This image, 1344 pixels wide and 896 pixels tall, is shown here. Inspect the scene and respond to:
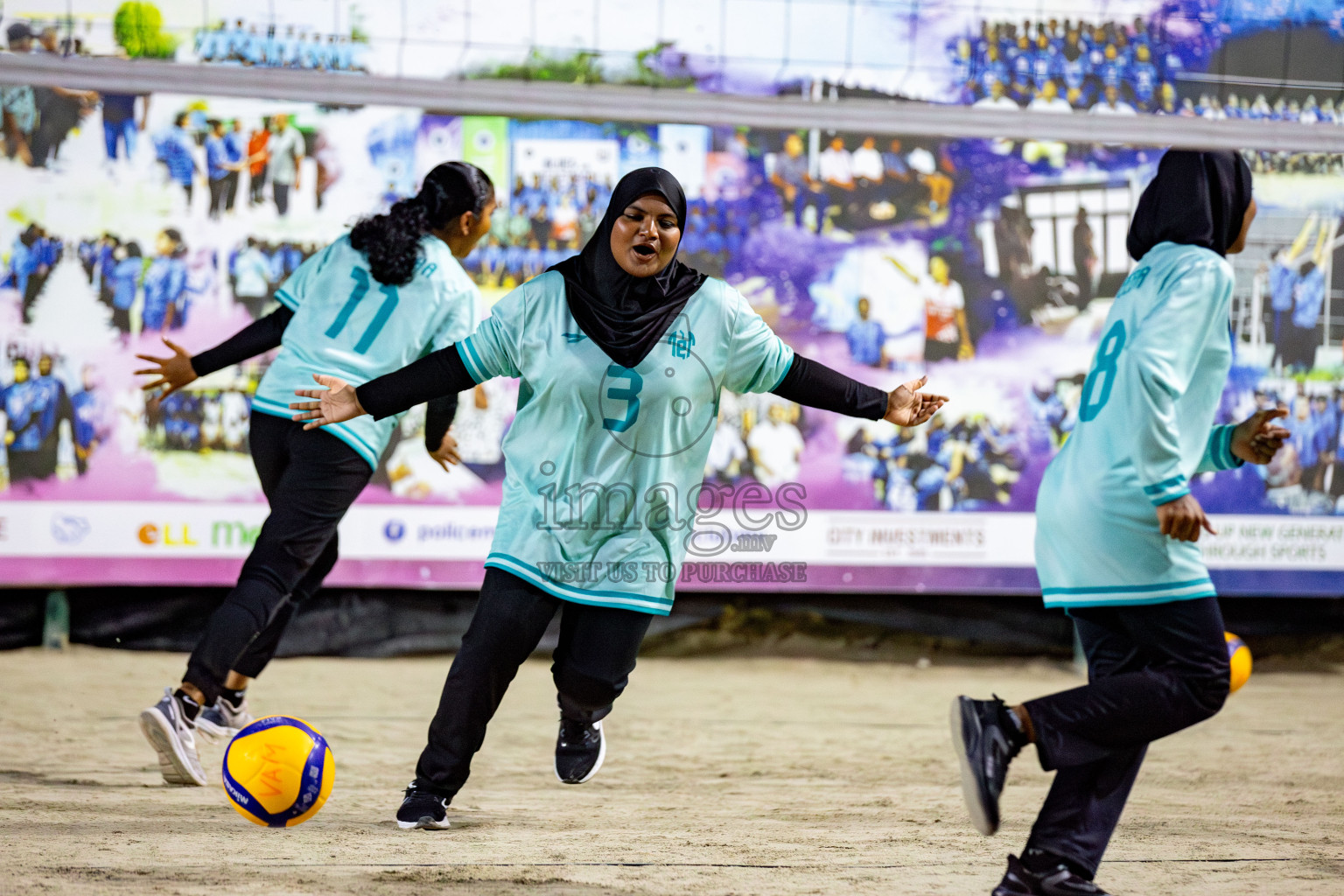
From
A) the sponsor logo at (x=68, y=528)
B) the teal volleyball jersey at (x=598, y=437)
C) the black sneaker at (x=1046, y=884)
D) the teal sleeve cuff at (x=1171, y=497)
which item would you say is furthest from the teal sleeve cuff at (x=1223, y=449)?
the sponsor logo at (x=68, y=528)

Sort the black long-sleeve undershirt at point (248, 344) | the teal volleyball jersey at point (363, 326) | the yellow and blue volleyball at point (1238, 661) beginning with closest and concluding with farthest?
the yellow and blue volleyball at point (1238, 661), the teal volleyball jersey at point (363, 326), the black long-sleeve undershirt at point (248, 344)

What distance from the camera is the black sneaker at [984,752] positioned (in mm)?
2912

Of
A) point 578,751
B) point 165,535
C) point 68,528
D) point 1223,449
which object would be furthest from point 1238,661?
point 68,528

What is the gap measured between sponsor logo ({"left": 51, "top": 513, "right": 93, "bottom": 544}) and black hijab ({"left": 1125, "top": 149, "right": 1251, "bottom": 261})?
248 inches

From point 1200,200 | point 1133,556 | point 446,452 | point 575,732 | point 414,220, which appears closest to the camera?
point 1133,556

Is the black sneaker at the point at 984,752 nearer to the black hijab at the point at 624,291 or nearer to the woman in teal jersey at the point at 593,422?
the woman in teal jersey at the point at 593,422

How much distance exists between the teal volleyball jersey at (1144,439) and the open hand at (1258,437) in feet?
0.66

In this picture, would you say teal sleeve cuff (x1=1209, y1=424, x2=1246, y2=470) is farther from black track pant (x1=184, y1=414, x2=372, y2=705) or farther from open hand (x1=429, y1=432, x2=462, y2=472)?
black track pant (x1=184, y1=414, x2=372, y2=705)

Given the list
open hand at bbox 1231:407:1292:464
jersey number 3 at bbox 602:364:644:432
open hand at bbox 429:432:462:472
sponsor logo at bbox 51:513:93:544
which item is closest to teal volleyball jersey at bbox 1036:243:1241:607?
open hand at bbox 1231:407:1292:464

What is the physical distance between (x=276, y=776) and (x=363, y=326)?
162 cm

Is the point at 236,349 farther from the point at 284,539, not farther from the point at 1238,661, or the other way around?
the point at 1238,661

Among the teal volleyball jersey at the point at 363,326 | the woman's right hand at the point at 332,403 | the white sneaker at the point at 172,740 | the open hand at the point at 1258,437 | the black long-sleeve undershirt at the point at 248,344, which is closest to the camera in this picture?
the open hand at the point at 1258,437

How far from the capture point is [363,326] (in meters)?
4.42

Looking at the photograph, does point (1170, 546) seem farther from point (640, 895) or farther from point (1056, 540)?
point (640, 895)
